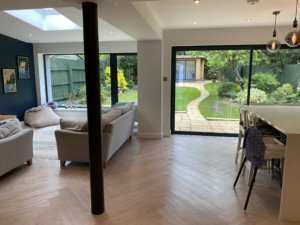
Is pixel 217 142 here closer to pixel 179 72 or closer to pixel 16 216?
pixel 179 72

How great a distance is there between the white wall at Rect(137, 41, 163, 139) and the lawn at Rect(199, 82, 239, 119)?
1.23m

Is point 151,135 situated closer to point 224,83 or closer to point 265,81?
point 224,83

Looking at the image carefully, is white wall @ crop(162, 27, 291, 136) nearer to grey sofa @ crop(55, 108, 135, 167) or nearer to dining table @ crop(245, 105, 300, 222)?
grey sofa @ crop(55, 108, 135, 167)

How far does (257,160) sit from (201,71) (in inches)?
142

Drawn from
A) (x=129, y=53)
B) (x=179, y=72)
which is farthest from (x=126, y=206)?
(x=129, y=53)

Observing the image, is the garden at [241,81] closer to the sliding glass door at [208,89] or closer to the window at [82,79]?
the sliding glass door at [208,89]

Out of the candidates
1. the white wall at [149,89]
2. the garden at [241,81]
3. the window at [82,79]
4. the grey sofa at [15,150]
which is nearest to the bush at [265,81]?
Result: the garden at [241,81]

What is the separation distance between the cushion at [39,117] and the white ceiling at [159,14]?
7.17 feet

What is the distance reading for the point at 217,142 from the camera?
541cm

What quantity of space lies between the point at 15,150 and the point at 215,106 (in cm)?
443

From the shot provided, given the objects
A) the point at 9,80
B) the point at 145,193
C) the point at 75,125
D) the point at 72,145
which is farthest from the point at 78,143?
the point at 9,80

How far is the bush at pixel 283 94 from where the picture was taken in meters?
5.50

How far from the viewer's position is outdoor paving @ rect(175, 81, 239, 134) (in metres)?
5.98

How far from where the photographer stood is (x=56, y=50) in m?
7.13
